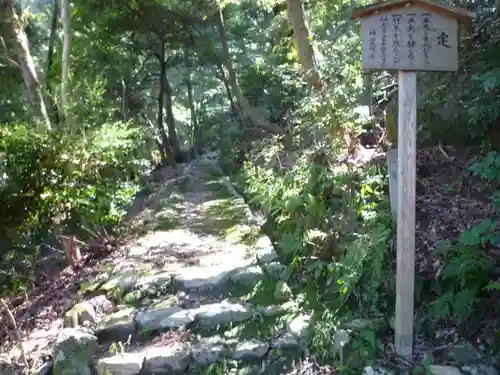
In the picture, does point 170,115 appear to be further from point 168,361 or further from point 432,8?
point 432,8

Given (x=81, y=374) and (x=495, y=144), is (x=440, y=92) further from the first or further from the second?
(x=81, y=374)

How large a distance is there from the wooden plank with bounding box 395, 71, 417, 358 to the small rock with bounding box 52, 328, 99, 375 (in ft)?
9.57

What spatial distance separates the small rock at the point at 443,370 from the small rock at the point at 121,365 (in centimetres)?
253

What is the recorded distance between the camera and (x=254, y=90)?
16.9 m

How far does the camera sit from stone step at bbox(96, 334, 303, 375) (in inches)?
165

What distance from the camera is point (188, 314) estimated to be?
4.90 meters

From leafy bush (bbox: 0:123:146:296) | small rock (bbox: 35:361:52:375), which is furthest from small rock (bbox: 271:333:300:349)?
leafy bush (bbox: 0:123:146:296)

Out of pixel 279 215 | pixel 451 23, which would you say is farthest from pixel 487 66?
pixel 279 215

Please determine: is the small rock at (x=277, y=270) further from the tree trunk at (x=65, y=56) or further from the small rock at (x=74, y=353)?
the tree trunk at (x=65, y=56)

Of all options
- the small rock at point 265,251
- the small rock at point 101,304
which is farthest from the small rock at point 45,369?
the small rock at point 265,251

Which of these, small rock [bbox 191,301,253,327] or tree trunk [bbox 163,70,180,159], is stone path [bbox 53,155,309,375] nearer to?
small rock [bbox 191,301,253,327]

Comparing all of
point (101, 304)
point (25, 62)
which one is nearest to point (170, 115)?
point (25, 62)

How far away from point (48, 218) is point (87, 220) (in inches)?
21.1

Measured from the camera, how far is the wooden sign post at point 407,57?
11.7ft
